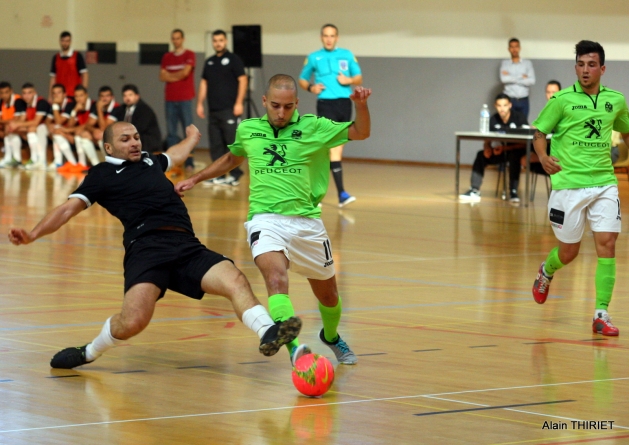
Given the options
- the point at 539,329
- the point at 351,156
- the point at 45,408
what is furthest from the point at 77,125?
the point at 45,408

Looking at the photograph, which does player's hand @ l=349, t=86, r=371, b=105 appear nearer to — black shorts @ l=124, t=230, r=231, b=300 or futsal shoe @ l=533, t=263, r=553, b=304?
black shorts @ l=124, t=230, r=231, b=300

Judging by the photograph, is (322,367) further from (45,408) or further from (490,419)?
(45,408)

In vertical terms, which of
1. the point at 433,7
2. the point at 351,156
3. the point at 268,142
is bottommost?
the point at 351,156

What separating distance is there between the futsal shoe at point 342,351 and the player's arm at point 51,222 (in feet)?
4.98

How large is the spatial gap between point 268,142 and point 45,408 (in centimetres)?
195

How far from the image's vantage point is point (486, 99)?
2208 cm

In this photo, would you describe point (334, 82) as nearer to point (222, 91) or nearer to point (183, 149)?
point (222, 91)

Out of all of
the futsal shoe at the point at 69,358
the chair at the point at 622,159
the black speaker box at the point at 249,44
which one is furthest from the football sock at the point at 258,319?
the black speaker box at the point at 249,44

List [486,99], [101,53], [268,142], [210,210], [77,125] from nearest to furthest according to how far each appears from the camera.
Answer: [268,142]
[210,210]
[77,125]
[486,99]
[101,53]

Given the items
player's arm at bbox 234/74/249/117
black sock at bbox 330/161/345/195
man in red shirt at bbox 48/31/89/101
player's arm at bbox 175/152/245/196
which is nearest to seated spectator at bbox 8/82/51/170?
man in red shirt at bbox 48/31/89/101

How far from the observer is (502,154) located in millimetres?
16281

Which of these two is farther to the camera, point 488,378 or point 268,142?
point 268,142

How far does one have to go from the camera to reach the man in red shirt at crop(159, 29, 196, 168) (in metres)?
20.9

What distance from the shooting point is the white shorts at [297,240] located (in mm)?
5965
